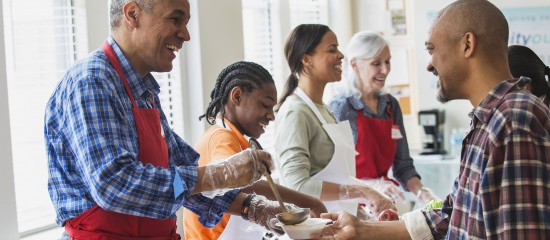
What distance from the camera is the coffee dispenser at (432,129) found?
5.10 meters

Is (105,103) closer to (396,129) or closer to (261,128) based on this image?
(261,128)

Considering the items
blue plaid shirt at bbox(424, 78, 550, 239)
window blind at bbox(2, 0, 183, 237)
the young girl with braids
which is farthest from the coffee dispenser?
blue plaid shirt at bbox(424, 78, 550, 239)

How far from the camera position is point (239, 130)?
235cm

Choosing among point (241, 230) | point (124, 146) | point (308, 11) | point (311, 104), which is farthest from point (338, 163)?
point (308, 11)

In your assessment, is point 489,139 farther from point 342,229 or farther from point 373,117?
point 373,117

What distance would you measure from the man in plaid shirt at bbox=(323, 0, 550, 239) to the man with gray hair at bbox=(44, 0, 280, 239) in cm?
52

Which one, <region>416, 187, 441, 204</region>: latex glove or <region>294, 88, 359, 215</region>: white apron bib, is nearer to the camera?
<region>294, 88, 359, 215</region>: white apron bib

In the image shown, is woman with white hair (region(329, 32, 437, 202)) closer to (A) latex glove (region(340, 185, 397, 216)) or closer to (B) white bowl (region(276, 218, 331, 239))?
(A) latex glove (region(340, 185, 397, 216))

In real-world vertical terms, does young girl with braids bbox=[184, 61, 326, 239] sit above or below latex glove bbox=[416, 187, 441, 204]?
above

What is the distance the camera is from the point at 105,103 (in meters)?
1.60

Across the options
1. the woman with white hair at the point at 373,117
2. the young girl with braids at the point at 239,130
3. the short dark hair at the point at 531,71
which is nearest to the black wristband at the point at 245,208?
the young girl with braids at the point at 239,130

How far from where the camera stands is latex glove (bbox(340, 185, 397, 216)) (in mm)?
2740

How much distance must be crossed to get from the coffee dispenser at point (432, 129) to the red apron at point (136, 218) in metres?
3.55

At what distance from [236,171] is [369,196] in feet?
3.78
